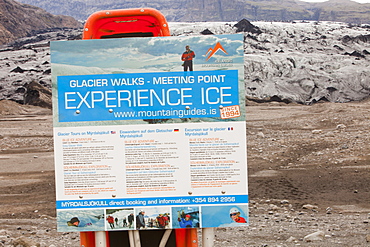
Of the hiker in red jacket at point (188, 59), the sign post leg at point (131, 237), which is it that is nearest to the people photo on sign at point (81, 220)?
the sign post leg at point (131, 237)

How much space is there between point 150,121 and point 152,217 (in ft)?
1.65

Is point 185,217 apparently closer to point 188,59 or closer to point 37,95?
point 188,59

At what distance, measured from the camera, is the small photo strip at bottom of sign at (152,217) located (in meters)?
2.25

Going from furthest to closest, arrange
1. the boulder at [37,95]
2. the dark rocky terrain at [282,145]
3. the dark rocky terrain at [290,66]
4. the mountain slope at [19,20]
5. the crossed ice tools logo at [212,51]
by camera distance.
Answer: the mountain slope at [19,20] < the dark rocky terrain at [290,66] < the boulder at [37,95] < the dark rocky terrain at [282,145] < the crossed ice tools logo at [212,51]

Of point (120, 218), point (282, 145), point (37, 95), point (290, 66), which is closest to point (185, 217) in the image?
point (120, 218)

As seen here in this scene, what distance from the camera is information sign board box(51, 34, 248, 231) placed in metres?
2.20

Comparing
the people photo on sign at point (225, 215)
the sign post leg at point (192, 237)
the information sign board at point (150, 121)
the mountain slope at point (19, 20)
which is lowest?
the sign post leg at point (192, 237)

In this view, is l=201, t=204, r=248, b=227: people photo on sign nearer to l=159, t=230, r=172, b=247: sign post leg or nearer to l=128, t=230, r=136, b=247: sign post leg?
l=159, t=230, r=172, b=247: sign post leg

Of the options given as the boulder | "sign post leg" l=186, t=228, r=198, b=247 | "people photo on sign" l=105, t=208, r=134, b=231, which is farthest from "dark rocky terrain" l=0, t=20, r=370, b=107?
"people photo on sign" l=105, t=208, r=134, b=231

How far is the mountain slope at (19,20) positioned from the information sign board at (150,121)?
4891 centimetres

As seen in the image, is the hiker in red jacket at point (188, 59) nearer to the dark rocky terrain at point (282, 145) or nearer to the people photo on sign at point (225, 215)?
the people photo on sign at point (225, 215)

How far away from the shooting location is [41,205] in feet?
22.1

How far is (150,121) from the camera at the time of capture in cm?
221

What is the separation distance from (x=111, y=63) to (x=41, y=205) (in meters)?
5.13
